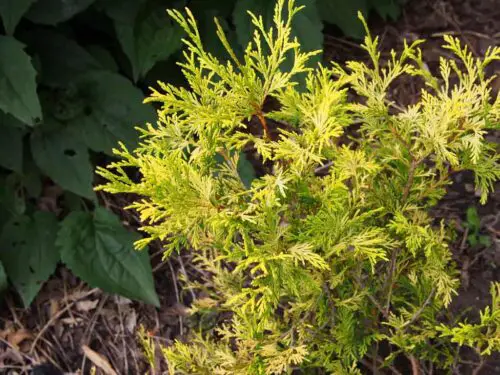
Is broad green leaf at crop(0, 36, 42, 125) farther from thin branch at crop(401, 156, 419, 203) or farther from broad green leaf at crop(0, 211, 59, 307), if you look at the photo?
thin branch at crop(401, 156, 419, 203)

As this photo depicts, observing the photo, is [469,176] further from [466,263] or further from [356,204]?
[356,204]

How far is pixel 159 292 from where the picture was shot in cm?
236

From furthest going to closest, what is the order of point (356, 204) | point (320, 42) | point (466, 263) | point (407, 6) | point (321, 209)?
point (407, 6)
point (320, 42)
point (466, 263)
point (356, 204)
point (321, 209)

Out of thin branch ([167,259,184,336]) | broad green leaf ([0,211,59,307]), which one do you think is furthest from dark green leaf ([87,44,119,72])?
thin branch ([167,259,184,336])

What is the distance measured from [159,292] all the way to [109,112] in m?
0.68

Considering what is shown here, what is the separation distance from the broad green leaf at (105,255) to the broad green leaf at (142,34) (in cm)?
56

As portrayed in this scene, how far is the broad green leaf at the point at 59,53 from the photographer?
2.38 m

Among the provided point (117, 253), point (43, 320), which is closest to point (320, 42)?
point (117, 253)

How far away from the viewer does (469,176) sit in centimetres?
220

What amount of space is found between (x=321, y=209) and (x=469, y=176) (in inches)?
45.0

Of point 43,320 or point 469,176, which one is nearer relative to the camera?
point 469,176

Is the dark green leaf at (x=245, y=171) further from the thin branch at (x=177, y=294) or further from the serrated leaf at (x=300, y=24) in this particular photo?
the thin branch at (x=177, y=294)

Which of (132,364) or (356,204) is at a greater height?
(356,204)

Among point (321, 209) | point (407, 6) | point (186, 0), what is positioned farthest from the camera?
point (407, 6)
